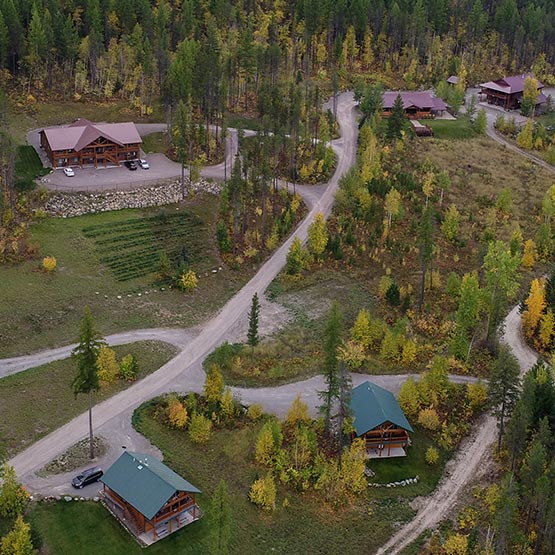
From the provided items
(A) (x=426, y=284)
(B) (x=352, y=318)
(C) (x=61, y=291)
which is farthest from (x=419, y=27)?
(C) (x=61, y=291)

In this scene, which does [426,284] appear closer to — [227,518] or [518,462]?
[518,462]

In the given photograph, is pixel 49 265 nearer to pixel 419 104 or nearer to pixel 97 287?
pixel 97 287

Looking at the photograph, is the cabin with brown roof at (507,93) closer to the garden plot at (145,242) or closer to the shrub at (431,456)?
the garden plot at (145,242)

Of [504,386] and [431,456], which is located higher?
[504,386]

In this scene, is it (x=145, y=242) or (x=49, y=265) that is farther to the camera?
(x=145, y=242)

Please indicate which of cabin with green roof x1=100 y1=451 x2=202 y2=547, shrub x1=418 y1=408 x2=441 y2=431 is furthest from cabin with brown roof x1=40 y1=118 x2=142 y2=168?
shrub x1=418 y1=408 x2=441 y2=431

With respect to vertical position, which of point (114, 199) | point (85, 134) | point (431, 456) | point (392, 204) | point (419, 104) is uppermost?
point (85, 134)

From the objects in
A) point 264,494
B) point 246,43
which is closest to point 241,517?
point 264,494
